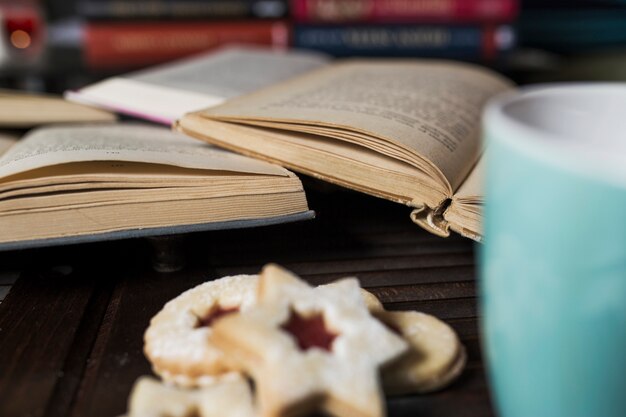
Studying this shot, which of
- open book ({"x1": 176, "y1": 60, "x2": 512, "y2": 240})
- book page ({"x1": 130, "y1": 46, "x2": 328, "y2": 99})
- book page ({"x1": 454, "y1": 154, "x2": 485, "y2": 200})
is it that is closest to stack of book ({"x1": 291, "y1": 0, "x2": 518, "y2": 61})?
book page ({"x1": 130, "y1": 46, "x2": 328, "y2": 99})

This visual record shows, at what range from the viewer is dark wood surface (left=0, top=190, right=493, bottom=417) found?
409mm

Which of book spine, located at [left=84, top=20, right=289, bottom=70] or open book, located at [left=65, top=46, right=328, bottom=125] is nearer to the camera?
open book, located at [left=65, top=46, right=328, bottom=125]

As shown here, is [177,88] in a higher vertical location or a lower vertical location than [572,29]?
higher

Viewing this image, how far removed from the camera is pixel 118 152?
579 mm

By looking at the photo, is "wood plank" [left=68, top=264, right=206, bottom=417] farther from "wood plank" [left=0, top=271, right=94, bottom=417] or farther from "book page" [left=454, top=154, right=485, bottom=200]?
"book page" [left=454, top=154, right=485, bottom=200]

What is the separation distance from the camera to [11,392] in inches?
16.3

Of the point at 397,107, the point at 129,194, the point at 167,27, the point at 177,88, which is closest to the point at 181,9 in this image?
the point at 167,27

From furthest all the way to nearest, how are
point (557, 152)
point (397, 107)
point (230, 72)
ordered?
point (230, 72) < point (397, 107) < point (557, 152)

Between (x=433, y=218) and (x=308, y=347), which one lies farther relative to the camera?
(x=433, y=218)

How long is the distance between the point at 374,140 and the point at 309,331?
0.82ft

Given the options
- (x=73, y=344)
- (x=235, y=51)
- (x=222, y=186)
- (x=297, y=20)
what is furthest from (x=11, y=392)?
(x=297, y=20)

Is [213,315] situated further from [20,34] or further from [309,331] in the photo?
[20,34]

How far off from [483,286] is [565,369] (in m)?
0.06

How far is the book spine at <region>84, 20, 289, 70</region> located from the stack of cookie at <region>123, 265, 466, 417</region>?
3.48 ft
